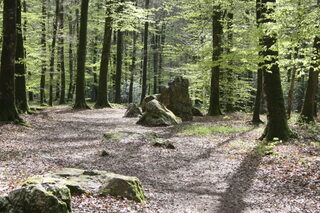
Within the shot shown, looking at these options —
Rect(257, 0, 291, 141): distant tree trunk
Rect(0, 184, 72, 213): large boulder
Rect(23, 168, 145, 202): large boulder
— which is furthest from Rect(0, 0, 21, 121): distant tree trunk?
Rect(257, 0, 291, 141): distant tree trunk

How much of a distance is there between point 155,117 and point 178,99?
10.5ft

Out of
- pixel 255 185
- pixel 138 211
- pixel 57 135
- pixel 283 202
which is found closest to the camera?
pixel 138 211

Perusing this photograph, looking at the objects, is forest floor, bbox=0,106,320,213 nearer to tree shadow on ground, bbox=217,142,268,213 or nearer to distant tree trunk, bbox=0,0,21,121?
tree shadow on ground, bbox=217,142,268,213

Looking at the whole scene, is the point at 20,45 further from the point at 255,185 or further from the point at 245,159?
the point at 255,185

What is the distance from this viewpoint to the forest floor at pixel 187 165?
6051 millimetres

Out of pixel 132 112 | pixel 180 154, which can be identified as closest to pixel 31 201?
pixel 180 154

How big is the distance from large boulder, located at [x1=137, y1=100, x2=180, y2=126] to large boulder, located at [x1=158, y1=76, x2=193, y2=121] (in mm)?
1935

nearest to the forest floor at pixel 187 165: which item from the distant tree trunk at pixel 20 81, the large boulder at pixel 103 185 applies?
the large boulder at pixel 103 185

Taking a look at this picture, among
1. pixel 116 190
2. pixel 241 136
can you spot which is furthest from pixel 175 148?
pixel 116 190

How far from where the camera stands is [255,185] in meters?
7.40

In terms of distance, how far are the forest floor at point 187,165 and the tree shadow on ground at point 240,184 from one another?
2cm

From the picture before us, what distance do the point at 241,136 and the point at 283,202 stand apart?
23.7 feet

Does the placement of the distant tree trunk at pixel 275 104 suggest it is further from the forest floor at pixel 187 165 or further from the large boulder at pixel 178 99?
the large boulder at pixel 178 99

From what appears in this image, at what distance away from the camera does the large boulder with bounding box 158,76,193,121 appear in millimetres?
19203
